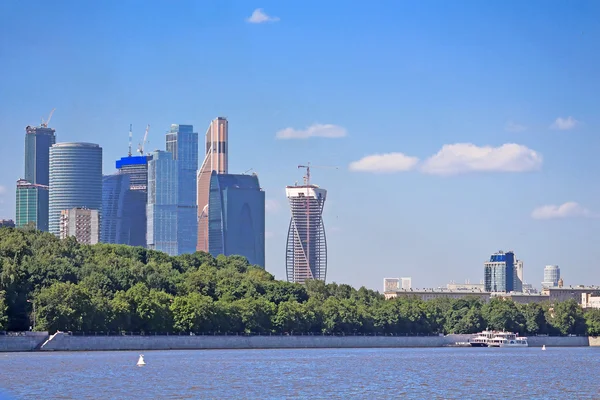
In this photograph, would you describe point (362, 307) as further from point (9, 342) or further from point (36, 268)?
point (9, 342)

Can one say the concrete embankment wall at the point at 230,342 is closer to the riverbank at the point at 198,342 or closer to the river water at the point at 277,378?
the riverbank at the point at 198,342

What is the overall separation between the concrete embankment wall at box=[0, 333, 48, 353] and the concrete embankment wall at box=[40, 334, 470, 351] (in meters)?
0.75

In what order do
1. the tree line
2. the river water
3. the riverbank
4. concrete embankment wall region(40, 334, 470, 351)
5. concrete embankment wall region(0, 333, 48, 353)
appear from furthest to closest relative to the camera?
the tree line, concrete embankment wall region(40, 334, 470, 351), the riverbank, concrete embankment wall region(0, 333, 48, 353), the river water

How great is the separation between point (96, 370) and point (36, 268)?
48.5 metres

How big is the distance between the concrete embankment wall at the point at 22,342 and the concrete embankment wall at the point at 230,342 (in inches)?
Answer: 29.5

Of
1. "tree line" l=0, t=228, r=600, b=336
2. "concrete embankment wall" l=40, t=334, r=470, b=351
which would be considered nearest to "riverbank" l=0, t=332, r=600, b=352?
"concrete embankment wall" l=40, t=334, r=470, b=351

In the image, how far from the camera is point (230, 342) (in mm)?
148375

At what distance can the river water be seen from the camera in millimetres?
73438

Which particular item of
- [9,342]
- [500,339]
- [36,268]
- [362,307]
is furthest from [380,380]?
[500,339]

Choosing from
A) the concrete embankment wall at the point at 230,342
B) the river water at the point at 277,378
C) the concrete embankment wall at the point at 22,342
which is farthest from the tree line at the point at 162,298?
the river water at the point at 277,378

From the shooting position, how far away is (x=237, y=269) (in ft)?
624

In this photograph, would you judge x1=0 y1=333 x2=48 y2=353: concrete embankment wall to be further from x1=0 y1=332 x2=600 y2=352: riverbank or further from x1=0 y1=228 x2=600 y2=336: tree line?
x1=0 y1=228 x2=600 y2=336: tree line

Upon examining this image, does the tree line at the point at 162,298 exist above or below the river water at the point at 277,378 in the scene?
above

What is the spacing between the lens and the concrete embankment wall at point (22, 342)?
393ft
